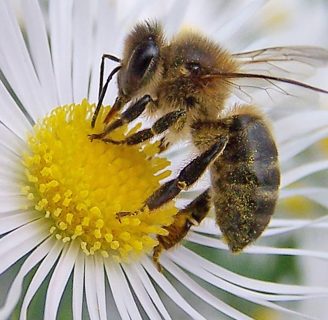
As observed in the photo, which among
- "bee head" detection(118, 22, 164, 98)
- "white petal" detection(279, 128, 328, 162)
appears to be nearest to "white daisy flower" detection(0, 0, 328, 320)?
"white petal" detection(279, 128, 328, 162)

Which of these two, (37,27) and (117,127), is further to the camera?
(37,27)

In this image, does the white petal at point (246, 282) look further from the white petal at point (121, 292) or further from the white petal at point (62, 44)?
the white petal at point (62, 44)

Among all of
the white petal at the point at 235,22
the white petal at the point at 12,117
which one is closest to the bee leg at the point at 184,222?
the white petal at the point at 12,117

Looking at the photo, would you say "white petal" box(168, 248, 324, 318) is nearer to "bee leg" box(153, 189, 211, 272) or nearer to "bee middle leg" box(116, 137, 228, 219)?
"bee leg" box(153, 189, 211, 272)

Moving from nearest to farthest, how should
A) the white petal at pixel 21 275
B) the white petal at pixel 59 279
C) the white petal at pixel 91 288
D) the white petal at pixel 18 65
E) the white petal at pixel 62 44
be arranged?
the white petal at pixel 21 275
the white petal at pixel 59 279
the white petal at pixel 91 288
the white petal at pixel 18 65
the white petal at pixel 62 44

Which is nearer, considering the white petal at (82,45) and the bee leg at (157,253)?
the bee leg at (157,253)

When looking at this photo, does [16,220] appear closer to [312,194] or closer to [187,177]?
[187,177]

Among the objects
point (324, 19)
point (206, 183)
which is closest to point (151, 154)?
point (206, 183)

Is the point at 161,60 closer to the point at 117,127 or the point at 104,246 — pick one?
the point at 117,127
